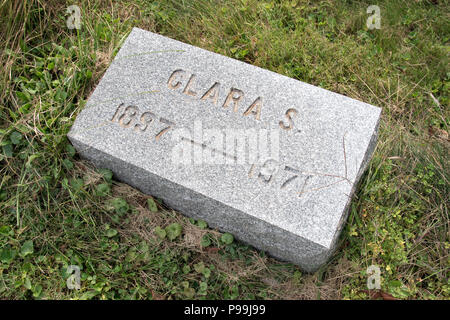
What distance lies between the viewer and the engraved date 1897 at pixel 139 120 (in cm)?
231

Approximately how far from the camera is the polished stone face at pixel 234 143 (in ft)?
6.86

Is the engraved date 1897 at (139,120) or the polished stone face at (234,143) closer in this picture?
the polished stone face at (234,143)

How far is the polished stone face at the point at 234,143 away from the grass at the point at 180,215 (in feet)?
0.52

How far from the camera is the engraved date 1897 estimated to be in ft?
7.59

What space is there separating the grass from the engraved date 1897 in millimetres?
347

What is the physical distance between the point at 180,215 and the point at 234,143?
574 millimetres

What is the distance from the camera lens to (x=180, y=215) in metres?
2.45

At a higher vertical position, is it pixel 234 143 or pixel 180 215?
pixel 234 143

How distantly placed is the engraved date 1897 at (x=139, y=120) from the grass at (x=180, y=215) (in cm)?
35

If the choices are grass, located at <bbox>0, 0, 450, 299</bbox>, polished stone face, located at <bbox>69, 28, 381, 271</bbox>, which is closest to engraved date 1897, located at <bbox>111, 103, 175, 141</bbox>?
polished stone face, located at <bbox>69, 28, 381, 271</bbox>

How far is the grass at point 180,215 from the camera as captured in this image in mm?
2293

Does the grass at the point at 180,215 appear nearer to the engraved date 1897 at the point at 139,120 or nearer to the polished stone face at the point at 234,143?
the polished stone face at the point at 234,143

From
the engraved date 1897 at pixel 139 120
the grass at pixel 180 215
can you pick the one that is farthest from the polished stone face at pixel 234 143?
the grass at pixel 180 215
